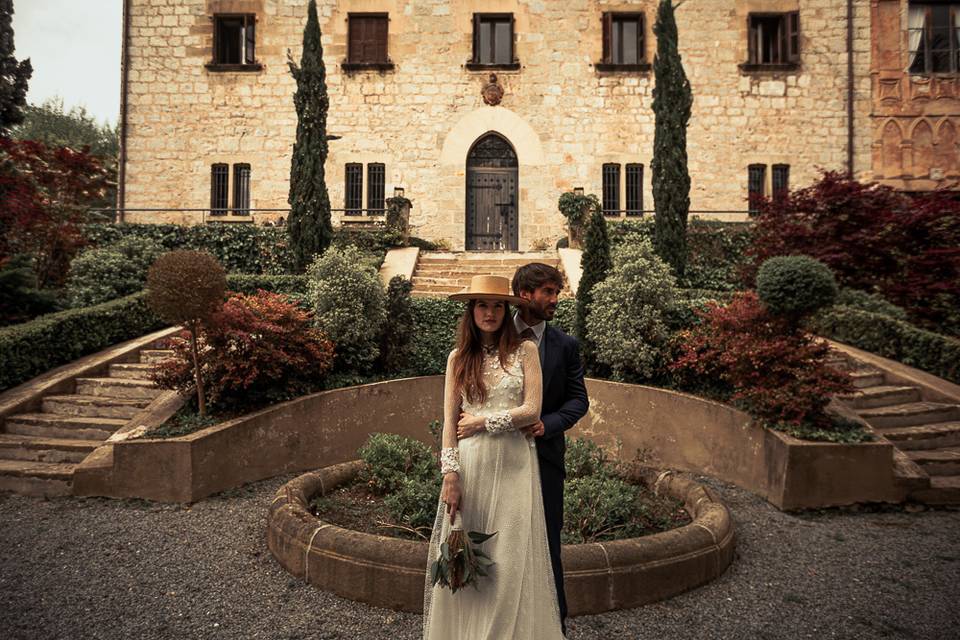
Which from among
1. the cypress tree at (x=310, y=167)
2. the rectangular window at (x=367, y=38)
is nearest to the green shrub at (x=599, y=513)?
the cypress tree at (x=310, y=167)

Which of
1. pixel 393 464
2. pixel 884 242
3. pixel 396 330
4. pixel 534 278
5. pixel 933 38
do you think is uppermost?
pixel 933 38

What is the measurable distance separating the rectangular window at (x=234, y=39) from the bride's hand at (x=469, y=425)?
1757cm

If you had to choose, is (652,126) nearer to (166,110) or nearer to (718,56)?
(718,56)

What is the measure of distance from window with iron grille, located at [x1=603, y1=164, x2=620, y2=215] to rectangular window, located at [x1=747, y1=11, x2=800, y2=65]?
4.93 metres

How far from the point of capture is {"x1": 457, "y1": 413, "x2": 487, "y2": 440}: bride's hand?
2.61 metres

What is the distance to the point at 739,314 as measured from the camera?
6441 mm

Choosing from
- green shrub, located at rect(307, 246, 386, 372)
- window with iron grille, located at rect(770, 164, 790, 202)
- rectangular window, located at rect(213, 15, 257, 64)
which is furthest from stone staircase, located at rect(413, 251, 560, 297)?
rectangular window, located at rect(213, 15, 257, 64)

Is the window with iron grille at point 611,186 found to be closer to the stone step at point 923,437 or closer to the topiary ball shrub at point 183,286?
the stone step at point 923,437

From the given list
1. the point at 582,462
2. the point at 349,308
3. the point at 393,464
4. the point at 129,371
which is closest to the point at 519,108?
the point at 349,308

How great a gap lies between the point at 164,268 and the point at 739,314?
6025 mm

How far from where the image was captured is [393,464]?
17.3ft

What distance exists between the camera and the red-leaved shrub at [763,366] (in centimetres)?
577

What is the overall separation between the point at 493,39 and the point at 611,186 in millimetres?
5460

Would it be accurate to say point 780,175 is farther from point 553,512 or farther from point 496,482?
point 496,482
